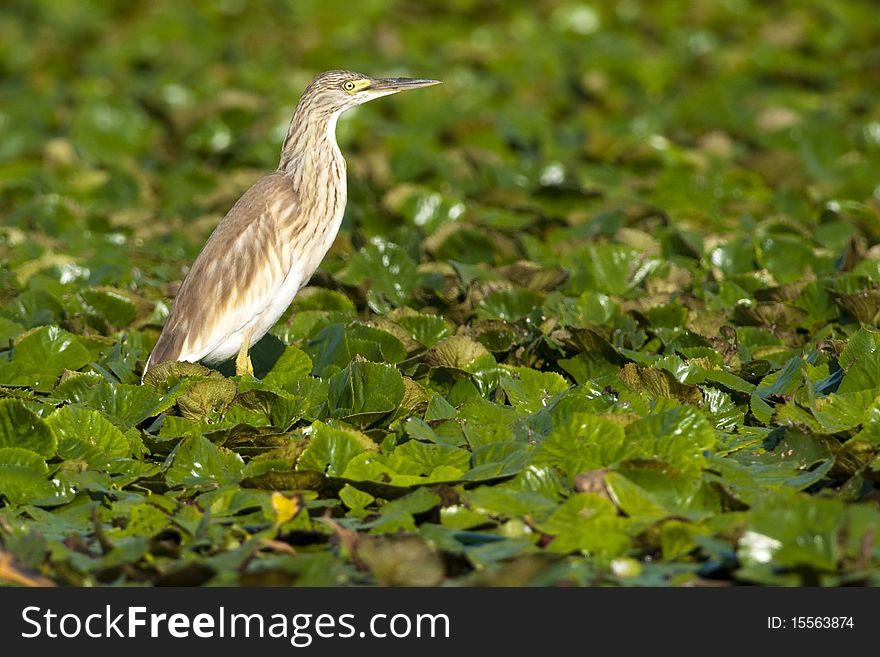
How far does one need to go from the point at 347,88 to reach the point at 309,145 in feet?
1.22

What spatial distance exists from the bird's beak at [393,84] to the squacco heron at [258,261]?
0.39m

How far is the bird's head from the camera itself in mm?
6879

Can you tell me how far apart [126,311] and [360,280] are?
1.21 m

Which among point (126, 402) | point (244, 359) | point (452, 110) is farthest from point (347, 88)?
point (452, 110)

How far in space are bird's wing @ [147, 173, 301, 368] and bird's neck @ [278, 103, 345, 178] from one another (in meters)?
0.27

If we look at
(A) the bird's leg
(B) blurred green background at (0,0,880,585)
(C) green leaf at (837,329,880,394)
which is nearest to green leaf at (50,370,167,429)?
(B) blurred green background at (0,0,880,585)

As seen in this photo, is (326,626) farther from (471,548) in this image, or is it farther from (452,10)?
(452,10)

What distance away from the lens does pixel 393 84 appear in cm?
700

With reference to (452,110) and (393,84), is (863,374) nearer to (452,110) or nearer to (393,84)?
(393,84)

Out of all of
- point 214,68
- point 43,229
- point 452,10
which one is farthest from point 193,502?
point 452,10

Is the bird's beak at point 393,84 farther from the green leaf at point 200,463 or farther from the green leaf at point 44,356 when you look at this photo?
the green leaf at point 200,463

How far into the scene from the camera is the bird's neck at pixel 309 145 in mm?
6738

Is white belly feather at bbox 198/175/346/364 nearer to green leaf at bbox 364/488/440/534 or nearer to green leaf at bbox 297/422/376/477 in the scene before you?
green leaf at bbox 297/422/376/477

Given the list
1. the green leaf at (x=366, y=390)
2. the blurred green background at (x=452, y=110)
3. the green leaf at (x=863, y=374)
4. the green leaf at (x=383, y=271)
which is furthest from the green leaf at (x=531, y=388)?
the blurred green background at (x=452, y=110)
